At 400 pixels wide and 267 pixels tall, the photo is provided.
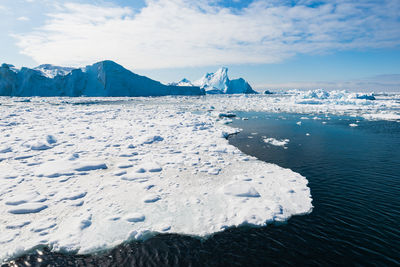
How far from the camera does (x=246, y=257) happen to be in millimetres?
4945

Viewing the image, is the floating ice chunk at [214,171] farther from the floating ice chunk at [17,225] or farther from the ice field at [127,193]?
the floating ice chunk at [17,225]

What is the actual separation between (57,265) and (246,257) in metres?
4.11

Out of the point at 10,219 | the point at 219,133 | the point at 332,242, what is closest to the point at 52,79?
the point at 219,133

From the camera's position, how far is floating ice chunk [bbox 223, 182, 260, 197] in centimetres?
747

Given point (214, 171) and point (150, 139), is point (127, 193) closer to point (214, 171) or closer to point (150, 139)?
point (214, 171)

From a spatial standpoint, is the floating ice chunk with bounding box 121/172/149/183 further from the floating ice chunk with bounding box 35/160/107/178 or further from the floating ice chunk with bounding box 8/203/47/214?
the floating ice chunk with bounding box 8/203/47/214

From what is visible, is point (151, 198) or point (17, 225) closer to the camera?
point (17, 225)

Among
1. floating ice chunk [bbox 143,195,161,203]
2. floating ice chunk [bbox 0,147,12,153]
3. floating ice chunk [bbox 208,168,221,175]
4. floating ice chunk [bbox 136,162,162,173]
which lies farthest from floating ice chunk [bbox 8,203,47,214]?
floating ice chunk [bbox 0,147,12,153]

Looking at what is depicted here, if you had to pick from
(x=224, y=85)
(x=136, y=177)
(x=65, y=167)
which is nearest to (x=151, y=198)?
(x=136, y=177)

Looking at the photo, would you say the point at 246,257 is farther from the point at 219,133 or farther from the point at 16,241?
the point at 219,133

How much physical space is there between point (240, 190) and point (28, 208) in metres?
6.56

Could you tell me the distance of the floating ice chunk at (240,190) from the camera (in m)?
7.47

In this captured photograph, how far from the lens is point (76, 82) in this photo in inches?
3004

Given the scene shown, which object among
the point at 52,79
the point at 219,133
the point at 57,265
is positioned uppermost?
the point at 52,79
